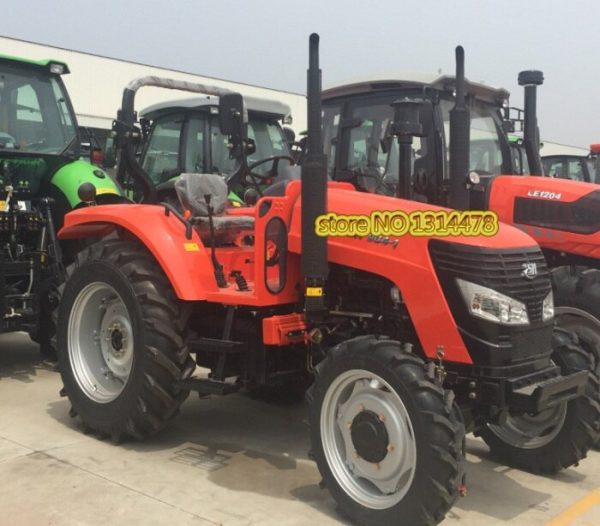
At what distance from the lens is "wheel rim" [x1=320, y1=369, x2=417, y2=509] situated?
314 centimetres

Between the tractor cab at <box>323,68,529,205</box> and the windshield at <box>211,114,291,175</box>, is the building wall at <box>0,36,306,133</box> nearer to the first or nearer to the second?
the windshield at <box>211,114,291,175</box>

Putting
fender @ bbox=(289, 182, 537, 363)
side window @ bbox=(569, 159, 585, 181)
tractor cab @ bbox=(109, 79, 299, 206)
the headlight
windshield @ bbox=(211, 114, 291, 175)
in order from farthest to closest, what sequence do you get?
side window @ bbox=(569, 159, 585, 181) < windshield @ bbox=(211, 114, 291, 175) < tractor cab @ bbox=(109, 79, 299, 206) < the headlight < fender @ bbox=(289, 182, 537, 363)

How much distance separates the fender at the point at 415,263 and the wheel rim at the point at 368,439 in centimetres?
34

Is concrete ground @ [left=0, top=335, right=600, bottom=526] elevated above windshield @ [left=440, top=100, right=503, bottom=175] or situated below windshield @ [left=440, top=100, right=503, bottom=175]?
below

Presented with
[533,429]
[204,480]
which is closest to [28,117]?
[204,480]

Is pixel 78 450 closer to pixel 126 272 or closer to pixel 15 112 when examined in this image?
pixel 126 272

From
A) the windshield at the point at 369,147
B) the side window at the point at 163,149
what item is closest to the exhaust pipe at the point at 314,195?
the windshield at the point at 369,147

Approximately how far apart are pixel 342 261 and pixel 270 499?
1.22 meters

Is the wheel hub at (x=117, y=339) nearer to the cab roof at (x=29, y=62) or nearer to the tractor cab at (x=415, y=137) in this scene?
the tractor cab at (x=415, y=137)

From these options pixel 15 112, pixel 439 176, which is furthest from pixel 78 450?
pixel 15 112

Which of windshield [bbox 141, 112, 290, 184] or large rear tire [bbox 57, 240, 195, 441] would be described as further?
windshield [bbox 141, 112, 290, 184]

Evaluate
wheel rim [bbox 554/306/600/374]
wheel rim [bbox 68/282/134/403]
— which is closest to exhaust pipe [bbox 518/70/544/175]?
wheel rim [bbox 554/306/600/374]

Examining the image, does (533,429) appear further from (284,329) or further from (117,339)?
(117,339)

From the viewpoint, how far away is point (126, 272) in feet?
13.9
